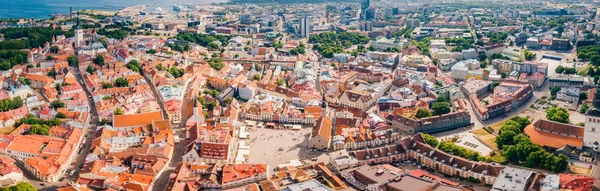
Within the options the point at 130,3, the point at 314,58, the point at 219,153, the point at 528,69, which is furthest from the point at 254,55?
the point at 130,3

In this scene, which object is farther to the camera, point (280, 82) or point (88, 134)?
point (280, 82)

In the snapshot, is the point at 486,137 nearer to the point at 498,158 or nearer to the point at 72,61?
the point at 498,158

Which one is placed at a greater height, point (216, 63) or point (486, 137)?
point (216, 63)

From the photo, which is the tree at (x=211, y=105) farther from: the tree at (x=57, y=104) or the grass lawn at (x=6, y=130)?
the grass lawn at (x=6, y=130)

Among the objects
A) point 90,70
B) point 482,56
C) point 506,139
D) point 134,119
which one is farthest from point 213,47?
point 506,139

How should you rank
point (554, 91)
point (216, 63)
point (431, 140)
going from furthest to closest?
point (216, 63)
point (554, 91)
point (431, 140)

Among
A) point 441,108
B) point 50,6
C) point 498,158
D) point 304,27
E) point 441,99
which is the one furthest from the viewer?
point 50,6

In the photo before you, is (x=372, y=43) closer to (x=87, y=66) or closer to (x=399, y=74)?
(x=399, y=74)
